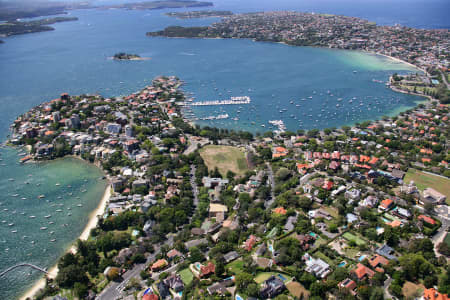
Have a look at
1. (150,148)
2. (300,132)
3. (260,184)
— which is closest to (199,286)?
(260,184)

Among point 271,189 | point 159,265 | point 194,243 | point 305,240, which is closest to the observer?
point 159,265

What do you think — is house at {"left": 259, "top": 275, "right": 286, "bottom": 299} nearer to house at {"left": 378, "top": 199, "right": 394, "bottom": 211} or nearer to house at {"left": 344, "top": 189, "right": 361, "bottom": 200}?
house at {"left": 344, "top": 189, "right": 361, "bottom": 200}

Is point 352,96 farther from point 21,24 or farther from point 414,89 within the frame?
point 21,24

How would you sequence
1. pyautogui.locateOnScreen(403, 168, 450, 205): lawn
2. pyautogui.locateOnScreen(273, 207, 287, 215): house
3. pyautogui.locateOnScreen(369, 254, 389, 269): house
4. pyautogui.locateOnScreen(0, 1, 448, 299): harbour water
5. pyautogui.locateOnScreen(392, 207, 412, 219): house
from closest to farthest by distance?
→ pyautogui.locateOnScreen(369, 254, 389, 269): house → pyautogui.locateOnScreen(392, 207, 412, 219): house → pyautogui.locateOnScreen(273, 207, 287, 215): house → pyautogui.locateOnScreen(0, 1, 448, 299): harbour water → pyautogui.locateOnScreen(403, 168, 450, 205): lawn

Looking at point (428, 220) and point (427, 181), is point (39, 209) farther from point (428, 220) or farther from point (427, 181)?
point (427, 181)

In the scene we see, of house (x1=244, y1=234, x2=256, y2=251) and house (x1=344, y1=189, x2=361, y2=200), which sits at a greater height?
house (x1=344, y1=189, x2=361, y2=200)

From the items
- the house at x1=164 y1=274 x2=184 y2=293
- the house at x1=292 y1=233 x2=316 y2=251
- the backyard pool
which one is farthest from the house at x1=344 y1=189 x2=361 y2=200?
the house at x1=164 y1=274 x2=184 y2=293

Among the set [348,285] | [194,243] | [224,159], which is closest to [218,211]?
[194,243]
